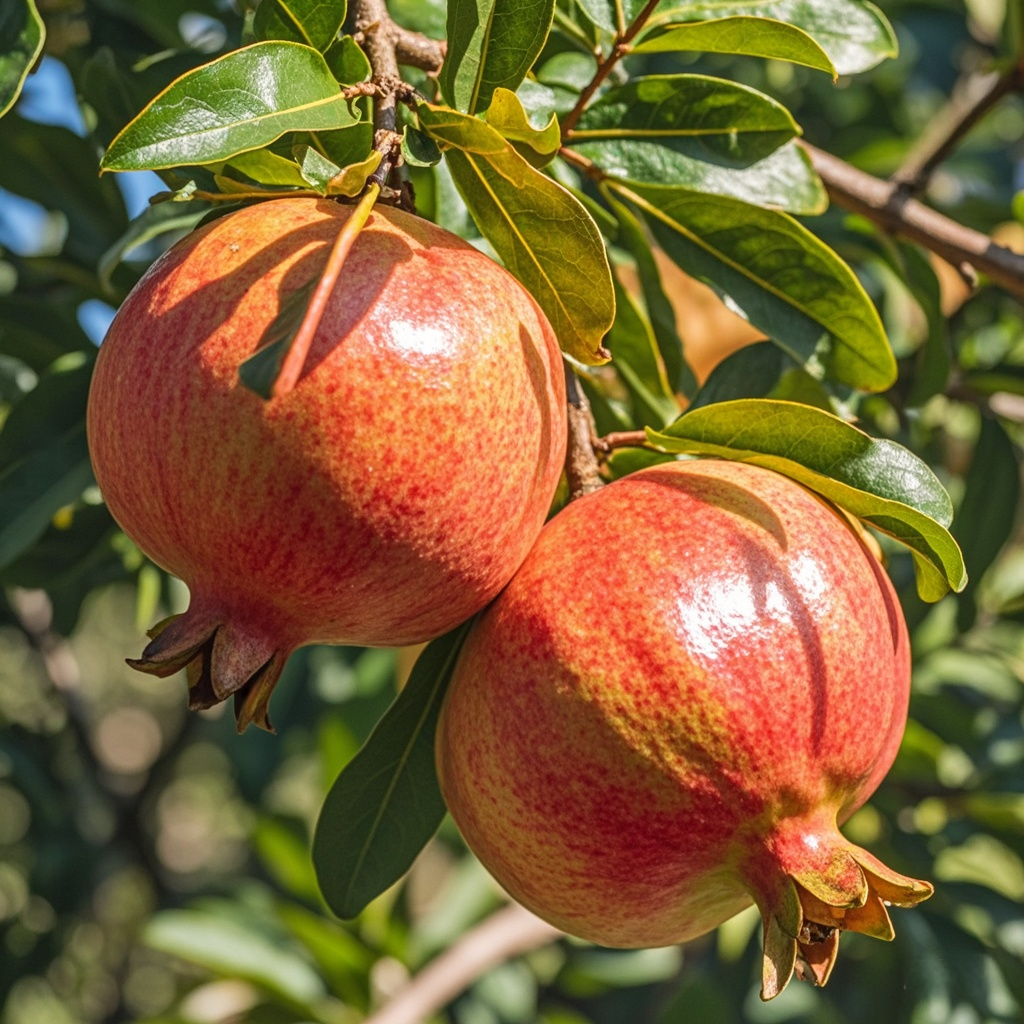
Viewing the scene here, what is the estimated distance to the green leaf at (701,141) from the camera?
3.83 ft

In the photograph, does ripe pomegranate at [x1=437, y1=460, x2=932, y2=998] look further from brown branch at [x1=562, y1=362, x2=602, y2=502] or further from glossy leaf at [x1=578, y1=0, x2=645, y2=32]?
glossy leaf at [x1=578, y1=0, x2=645, y2=32]

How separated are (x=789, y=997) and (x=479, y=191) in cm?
215

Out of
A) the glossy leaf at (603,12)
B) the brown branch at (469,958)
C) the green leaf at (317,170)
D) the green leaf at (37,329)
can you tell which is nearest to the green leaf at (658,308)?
the glossy leaf at (603,12)

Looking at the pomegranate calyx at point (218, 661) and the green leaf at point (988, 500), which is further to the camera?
the green leaf at point (988, 500)

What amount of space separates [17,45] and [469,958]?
1.74m

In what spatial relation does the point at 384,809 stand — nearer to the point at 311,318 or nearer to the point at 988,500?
the point at 311,318

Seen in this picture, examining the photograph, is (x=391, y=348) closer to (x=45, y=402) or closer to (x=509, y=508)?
(x=509, y=508)

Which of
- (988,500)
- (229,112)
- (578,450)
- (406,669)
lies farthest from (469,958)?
(229,112)

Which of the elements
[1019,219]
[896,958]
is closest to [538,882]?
→ [1019,219]

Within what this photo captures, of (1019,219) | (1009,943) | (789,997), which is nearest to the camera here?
(1019,219)

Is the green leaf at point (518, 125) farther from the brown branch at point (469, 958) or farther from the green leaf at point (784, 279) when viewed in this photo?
the brown branch at point (469, 958)

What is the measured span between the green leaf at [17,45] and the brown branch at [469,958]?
1.66 m

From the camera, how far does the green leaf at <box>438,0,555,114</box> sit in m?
0.96

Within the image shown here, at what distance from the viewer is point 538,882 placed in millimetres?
945
